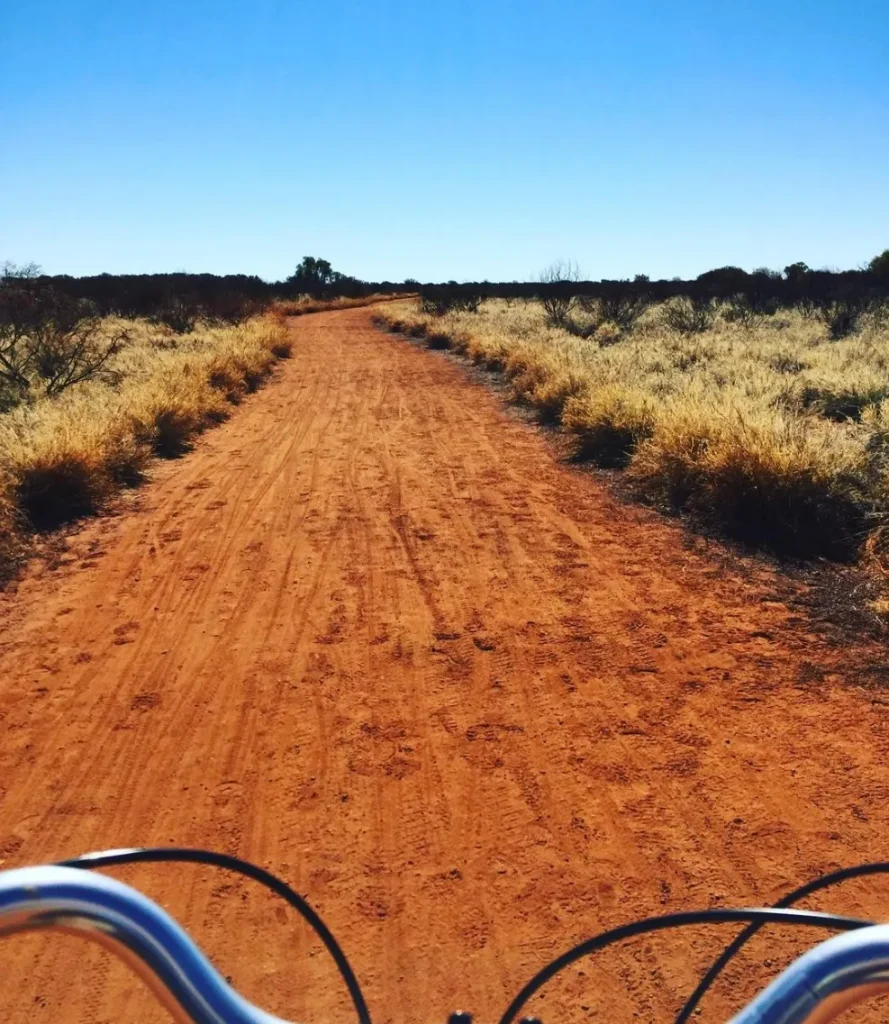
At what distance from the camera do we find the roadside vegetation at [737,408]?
6.73 m

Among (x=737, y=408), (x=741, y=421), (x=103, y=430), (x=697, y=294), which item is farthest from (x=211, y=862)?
(x=697, y=294)

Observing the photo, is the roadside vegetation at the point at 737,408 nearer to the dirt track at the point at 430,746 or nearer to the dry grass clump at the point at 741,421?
the dry grass clump at the point at 741,421

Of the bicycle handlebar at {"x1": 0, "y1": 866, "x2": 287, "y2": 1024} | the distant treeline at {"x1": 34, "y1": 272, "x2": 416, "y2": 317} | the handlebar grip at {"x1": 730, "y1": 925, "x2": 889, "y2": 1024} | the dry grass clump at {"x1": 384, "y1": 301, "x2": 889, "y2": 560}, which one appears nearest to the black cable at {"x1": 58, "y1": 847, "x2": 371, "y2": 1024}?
the bicycle handlebar at {"x1": 0, "y1": 866, "x2": 287, "y2": 1024}

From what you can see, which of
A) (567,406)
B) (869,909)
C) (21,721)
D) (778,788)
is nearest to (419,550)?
(21,721)

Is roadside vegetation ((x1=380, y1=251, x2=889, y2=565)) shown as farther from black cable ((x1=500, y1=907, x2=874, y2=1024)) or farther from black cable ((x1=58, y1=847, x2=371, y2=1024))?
black cable ((x1=58, y1=847, x2=371, y2=1024))

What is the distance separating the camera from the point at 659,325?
2428 centimetres

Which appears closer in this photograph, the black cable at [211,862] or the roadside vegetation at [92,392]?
the black cable at [211,862]

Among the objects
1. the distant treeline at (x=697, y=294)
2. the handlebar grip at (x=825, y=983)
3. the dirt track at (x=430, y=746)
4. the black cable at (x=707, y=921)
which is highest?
the distant treeline at (x=697, y=294)

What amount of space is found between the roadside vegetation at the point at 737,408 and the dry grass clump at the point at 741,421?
2 centimetres

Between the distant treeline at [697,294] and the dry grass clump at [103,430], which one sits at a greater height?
the distant treeline at [697,294]

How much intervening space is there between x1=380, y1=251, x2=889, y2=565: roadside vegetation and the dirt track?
76 centimetres

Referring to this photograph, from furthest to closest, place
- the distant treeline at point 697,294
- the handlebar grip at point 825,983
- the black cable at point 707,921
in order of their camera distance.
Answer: the distant treeline at point 697,294 → the black cable at point 707,921 → the handlebar grip at point 825,983

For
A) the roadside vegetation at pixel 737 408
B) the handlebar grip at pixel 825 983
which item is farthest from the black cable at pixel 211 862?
the roadside vegetation at pixel 737 408

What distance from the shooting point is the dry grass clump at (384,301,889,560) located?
6.71m
